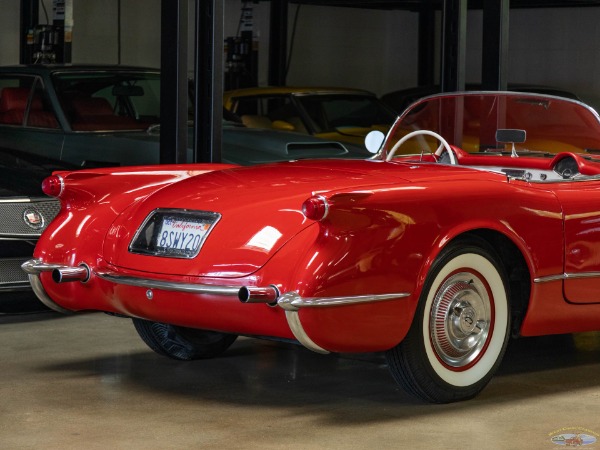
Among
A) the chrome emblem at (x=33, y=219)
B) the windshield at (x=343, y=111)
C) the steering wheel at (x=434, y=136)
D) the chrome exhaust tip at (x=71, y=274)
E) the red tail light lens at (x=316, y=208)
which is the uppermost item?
the windshield at (x=343, y=111)

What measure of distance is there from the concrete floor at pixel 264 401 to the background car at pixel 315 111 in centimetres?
516

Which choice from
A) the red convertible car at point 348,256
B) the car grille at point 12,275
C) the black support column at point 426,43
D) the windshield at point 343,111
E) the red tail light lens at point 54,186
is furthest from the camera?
the black support column at point 426,43

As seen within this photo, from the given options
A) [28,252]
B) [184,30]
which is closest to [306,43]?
[184,30]

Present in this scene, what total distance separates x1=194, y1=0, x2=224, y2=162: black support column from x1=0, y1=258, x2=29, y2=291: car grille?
4.90 feet

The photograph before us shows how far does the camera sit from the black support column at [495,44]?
846 cm

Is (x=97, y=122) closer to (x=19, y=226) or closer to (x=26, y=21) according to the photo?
(x=19, y=226)

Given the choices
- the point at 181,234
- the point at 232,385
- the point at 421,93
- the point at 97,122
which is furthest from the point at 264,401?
the point at 421,93

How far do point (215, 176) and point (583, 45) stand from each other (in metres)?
13.2

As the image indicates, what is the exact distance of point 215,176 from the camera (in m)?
4.95

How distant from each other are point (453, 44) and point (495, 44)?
0.98ft

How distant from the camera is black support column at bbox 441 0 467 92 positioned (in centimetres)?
848

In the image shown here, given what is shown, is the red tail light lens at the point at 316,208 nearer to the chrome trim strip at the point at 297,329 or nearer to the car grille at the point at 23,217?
the chrome trim strip at the point at 297,329

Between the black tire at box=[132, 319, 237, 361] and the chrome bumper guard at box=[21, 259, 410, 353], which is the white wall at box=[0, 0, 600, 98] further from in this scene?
the chrome bumper guard at box=[21, 259, 410, 353]

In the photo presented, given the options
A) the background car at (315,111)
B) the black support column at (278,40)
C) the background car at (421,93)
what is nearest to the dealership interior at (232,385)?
the background car at (315,111)
